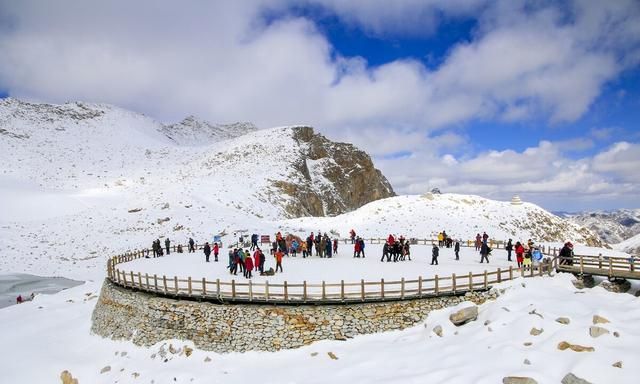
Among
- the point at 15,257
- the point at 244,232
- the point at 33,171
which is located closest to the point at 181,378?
the point at 244,232

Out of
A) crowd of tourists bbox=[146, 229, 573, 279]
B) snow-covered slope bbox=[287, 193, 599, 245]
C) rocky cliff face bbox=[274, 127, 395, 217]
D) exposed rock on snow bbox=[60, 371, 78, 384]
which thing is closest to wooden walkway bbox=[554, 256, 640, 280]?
crowd of tourists bbox=[146, 229, 573, 279]

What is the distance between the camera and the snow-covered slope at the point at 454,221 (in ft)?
169

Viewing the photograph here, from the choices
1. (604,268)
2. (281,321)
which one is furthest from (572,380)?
(281,321)

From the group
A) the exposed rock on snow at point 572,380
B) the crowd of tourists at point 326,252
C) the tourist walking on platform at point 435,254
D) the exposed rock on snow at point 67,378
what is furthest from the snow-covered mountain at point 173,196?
the exposed rock on snow at point 572,380

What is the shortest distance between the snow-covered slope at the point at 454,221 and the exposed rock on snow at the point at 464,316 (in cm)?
3117

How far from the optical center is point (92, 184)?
2931 inches

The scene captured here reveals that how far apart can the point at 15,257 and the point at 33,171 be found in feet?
142

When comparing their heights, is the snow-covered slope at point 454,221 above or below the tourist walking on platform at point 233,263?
above

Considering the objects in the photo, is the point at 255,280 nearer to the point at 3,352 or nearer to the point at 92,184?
the point at 3,352

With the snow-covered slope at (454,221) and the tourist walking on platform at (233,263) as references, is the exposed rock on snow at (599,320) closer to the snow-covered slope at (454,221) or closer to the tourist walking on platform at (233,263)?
the tourist walking on platform at (233,263)

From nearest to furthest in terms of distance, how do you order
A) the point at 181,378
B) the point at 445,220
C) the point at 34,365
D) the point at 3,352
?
the point at 181,378
the point at 34,365
the point at 3,352
the point at 445,220

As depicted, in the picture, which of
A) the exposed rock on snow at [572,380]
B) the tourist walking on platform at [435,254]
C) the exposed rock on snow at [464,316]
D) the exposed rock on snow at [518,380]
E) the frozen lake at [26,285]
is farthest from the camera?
the frozen lake at [26,285]

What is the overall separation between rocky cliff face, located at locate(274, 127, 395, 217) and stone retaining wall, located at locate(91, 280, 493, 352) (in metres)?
51.4

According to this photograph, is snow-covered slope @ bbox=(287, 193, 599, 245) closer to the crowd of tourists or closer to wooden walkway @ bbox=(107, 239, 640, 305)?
the crowd of tourists
